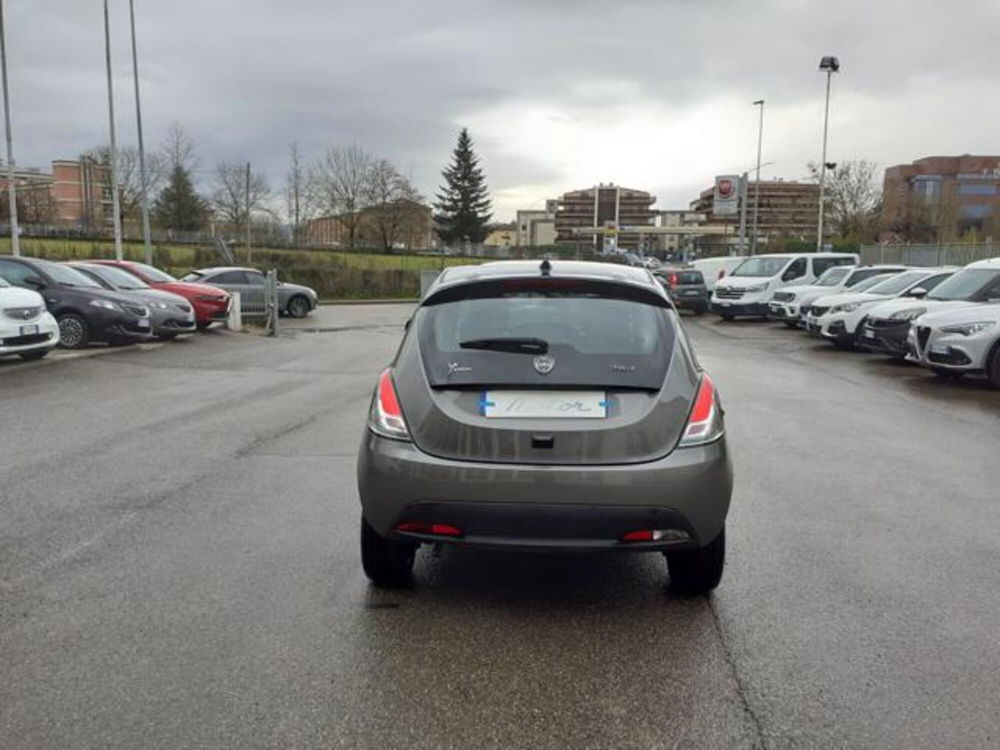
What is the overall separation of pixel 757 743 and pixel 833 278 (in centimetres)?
2133

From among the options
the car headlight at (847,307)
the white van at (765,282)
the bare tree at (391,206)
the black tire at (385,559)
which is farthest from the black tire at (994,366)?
the bare tree at (391,206)

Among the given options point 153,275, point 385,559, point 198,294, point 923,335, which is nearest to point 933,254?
point 923,335

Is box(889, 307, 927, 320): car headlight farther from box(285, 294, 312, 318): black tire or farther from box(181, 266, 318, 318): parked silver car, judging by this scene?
box(285, 294, 312, 318): black tire

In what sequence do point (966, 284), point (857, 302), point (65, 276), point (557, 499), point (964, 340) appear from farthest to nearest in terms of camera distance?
point (857, 302) < point (65, 276) < point (966, 284) < point (964, 340) < point (557, 499)

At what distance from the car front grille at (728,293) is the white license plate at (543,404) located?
73.7ft

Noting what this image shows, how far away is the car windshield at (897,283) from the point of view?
17125 mm

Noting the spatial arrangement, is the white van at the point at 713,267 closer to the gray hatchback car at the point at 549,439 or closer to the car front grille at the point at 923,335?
the car front grille at the point at 923,335

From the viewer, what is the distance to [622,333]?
154 inches

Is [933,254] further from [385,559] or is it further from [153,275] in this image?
[385,559]

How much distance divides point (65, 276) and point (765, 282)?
18.8m

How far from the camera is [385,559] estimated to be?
4.07 metres

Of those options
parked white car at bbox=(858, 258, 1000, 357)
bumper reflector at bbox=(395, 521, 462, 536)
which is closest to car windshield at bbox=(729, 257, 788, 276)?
parked white car at bbox=(858, 258, 1000, 357)

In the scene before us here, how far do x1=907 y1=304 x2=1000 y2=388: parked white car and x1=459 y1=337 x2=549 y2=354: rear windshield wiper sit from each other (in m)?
9.78

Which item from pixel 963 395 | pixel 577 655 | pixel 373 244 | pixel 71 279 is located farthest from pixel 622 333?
pixel 373 244
